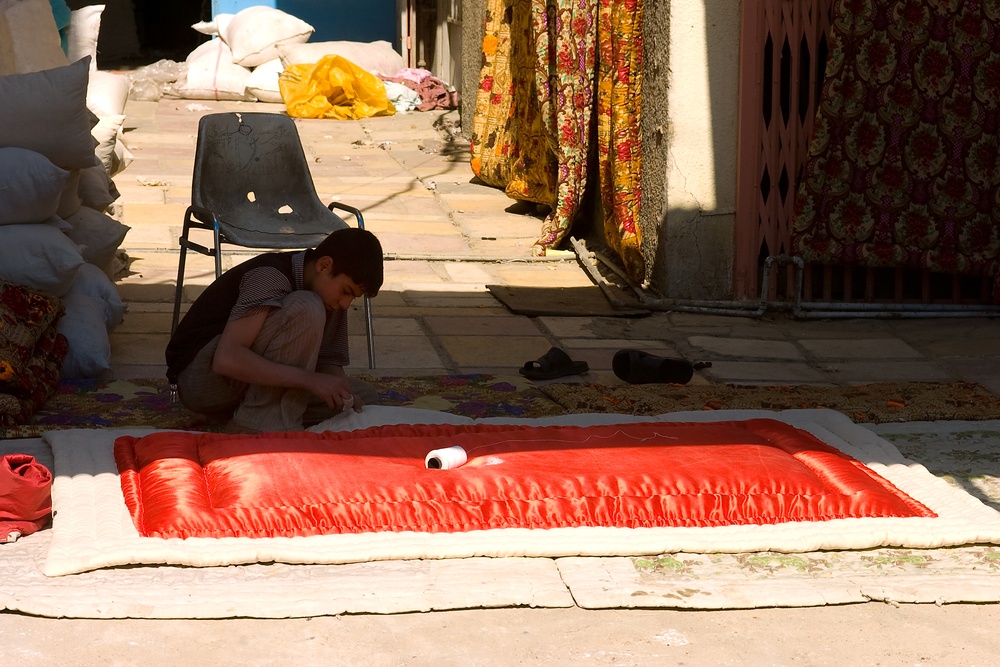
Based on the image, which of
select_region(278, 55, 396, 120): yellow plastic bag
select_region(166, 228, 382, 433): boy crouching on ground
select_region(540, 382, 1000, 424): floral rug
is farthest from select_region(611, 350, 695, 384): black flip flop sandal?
select_region(278, 55, 396, 120): yellow plastic bag

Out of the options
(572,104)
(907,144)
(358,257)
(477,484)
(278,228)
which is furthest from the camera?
(572,104)

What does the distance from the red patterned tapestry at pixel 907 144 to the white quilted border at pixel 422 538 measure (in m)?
2.25

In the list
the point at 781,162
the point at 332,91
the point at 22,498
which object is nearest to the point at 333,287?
the point at 22,498

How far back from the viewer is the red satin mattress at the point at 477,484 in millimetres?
2734

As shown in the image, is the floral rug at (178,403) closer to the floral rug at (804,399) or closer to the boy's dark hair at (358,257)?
the floral rug at (804,399)

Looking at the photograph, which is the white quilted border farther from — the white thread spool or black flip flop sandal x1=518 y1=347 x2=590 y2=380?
black flip flop sandal x1=518 y1=347 x2=590 y2=380

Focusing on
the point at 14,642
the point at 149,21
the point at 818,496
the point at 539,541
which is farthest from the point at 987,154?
the point at 149,21

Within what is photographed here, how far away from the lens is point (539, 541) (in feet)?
8.91

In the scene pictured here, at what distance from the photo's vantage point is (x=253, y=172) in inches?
183

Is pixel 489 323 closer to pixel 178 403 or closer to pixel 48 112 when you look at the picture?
pixel 178 403

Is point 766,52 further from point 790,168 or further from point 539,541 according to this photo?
point 539,541

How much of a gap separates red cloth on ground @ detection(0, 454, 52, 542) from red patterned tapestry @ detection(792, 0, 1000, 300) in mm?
3507

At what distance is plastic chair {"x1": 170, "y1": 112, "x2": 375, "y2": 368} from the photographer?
445 centimetres

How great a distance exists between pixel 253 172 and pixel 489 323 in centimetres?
111
